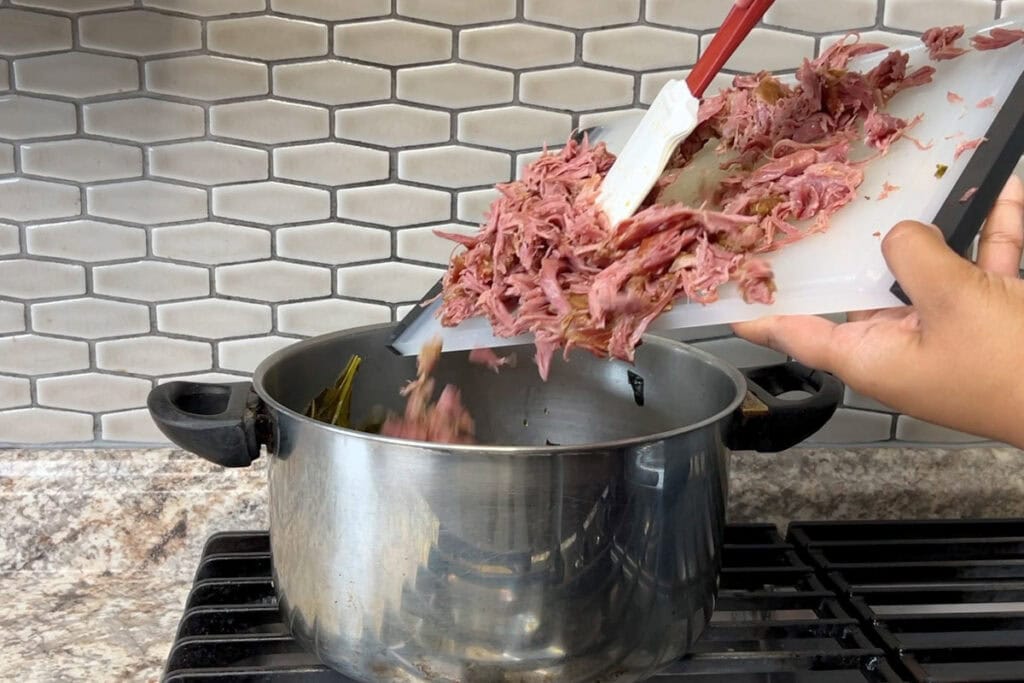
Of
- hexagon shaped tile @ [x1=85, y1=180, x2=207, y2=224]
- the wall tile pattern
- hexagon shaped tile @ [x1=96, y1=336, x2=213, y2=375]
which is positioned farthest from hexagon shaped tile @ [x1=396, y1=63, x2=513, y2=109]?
hexagon shaped tile @ [x1=96, y1=336, x2=213, y2=375]

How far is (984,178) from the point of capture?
62 centimetres

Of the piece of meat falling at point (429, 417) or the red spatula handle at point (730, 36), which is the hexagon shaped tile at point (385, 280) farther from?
the red spatula handle at point (730, 36)

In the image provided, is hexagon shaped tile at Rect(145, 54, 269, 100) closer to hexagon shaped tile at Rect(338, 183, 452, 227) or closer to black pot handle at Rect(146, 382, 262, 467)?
hexagon shaped tile at Rect(338, 183, 452, 227)

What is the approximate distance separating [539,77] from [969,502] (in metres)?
0.63

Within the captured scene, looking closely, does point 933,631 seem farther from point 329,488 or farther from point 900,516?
point 329,488

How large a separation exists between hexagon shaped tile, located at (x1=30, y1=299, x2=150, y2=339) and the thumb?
711 mm

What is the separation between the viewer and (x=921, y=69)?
751 mm

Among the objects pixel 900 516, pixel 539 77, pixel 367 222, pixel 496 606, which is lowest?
pixel 900 516

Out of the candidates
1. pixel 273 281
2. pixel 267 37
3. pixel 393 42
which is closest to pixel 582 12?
pixel 393 42

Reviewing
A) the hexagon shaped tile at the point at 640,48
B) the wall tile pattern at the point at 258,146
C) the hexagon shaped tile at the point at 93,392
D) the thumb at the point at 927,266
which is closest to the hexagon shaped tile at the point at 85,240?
the wall tile pattern at the point at 258,146

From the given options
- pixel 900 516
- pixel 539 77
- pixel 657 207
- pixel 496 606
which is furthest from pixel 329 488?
pixel 900 516

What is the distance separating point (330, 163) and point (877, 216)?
0.52 m

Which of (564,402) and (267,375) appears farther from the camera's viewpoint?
(564,402)

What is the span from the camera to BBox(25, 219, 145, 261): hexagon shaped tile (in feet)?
3.07
